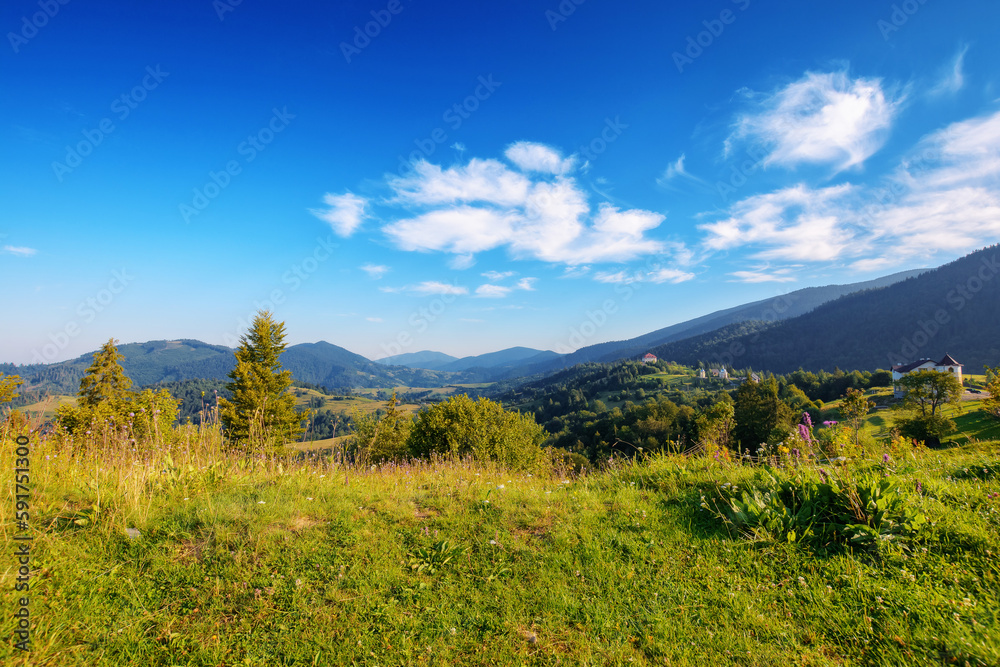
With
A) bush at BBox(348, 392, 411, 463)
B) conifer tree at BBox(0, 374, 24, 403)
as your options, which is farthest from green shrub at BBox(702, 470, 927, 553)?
bush at BBox(348, 392, 411, 463)

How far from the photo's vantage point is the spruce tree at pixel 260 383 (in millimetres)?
30109

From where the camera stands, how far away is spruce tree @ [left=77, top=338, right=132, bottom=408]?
103 ft

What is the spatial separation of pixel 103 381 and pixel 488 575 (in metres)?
43.0

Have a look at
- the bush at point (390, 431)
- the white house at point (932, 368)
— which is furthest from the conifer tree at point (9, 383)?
the white house at point (932, 368)

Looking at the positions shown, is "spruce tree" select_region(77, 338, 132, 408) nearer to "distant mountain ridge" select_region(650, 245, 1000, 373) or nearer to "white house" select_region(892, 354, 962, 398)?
"white house" select_region(892, 354, 962, 398)

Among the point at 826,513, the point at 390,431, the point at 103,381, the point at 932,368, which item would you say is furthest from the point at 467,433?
the point at 932,368

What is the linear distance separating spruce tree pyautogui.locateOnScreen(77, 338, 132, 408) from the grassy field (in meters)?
36.7

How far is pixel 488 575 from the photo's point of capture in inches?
149

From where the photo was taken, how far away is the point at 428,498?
543cm

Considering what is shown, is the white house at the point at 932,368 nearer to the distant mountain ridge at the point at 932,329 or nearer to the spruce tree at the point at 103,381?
the distant mountain ridge at the point at 932,329

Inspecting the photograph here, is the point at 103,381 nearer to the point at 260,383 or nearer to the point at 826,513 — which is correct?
the point at 260,383

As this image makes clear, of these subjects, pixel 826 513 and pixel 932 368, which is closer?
pixel 826 513

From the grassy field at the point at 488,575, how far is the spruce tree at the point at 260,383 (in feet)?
92.7

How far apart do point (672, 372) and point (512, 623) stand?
186 m
